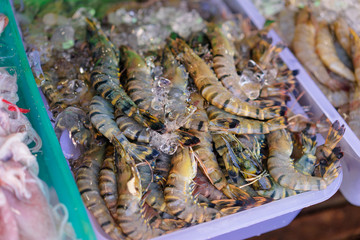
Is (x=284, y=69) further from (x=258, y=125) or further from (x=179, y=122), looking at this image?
(x=179, y=122)

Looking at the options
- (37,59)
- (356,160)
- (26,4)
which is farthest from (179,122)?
(26,4)

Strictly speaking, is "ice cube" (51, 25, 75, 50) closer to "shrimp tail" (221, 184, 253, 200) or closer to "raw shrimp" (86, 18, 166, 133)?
"raw shrimp" (86, 18, 166, 133)

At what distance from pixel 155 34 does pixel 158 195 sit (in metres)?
1.17

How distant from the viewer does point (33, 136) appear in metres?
1.37

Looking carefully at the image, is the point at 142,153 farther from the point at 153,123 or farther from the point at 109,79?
the point at 109,79

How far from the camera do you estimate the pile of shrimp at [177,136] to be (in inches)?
55.7

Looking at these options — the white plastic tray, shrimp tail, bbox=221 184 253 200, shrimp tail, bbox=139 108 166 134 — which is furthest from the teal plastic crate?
the white plastic tray

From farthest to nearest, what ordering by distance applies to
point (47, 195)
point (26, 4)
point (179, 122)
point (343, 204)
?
point (26, 4)
point (343, 204)
point (179, 122)
point (47, 195)

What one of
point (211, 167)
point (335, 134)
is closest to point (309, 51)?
point (335, 134)

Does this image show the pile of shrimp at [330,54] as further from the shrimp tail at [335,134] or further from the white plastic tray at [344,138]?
the shrimp tail at [335,134]

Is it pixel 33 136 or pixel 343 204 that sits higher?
pixel 33 136

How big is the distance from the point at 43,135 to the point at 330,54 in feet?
5.92

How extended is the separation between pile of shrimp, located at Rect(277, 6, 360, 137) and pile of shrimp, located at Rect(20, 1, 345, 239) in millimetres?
320

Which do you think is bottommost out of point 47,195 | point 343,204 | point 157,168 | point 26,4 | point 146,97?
point 343,204
